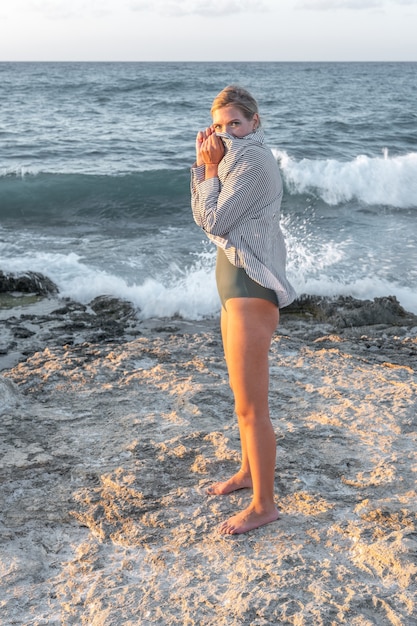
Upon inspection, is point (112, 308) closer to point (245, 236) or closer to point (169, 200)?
point (245, 236)

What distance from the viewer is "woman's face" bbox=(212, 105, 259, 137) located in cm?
271

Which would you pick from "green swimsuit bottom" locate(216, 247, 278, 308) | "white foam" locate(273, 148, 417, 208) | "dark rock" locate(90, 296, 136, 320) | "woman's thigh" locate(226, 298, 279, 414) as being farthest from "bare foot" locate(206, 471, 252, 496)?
"white foam" locate(273, 148, 417, 208)

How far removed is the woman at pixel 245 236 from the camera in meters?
2.62

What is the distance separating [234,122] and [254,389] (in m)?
1.09

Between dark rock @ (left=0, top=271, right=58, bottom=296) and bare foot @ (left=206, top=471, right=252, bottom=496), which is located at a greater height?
bare foot @ (left=206, top=471, right=252, bottom=496)

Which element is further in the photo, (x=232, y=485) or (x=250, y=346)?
(x=232, y=485)

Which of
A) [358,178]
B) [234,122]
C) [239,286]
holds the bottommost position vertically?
[358,178]

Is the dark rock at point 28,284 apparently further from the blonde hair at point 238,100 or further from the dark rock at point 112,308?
the blonde hair at point 238,100

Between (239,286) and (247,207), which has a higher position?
(247,207)

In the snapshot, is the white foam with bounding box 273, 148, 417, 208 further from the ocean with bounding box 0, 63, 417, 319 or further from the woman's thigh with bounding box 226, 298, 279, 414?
the woman's thigh with bounding box 226, 298, 279, 414

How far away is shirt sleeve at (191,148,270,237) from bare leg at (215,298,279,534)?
1.07ft

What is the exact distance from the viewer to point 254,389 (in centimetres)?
277

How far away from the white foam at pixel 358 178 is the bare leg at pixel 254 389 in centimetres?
1064

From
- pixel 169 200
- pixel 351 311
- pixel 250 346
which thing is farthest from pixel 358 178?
pixel 250 346
